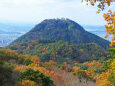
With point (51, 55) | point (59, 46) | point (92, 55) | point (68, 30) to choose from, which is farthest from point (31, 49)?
point (68, 30)

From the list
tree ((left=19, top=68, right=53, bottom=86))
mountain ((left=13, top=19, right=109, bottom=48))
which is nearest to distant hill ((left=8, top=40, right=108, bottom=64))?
mountain ((left=13, top=19, right=109, bottom=48))

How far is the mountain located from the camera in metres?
152

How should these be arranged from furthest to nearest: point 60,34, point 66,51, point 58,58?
point 60,34, point 66,51, point 58,58

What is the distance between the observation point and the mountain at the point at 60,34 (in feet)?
500

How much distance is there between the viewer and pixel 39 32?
165 meters

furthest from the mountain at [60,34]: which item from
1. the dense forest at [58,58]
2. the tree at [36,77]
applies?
the tree at [36,77]

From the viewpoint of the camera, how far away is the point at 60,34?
164000 mm

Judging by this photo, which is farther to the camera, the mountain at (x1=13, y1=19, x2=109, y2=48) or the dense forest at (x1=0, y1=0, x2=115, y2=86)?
the mountain at (x1=13, y1=19, x2=109, y2=48)

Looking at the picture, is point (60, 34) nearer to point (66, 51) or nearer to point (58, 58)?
point (66, 51)

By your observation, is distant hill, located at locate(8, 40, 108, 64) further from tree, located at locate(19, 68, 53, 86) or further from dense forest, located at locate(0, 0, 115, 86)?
tree, located at locate(19, 68, 53, 86)

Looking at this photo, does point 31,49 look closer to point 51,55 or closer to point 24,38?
point 51,55

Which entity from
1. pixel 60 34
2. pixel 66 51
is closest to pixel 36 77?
pixel 66 51

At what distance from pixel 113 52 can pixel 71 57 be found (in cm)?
7677

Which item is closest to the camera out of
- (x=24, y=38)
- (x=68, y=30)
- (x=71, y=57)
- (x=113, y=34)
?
(x=113, y=34)
